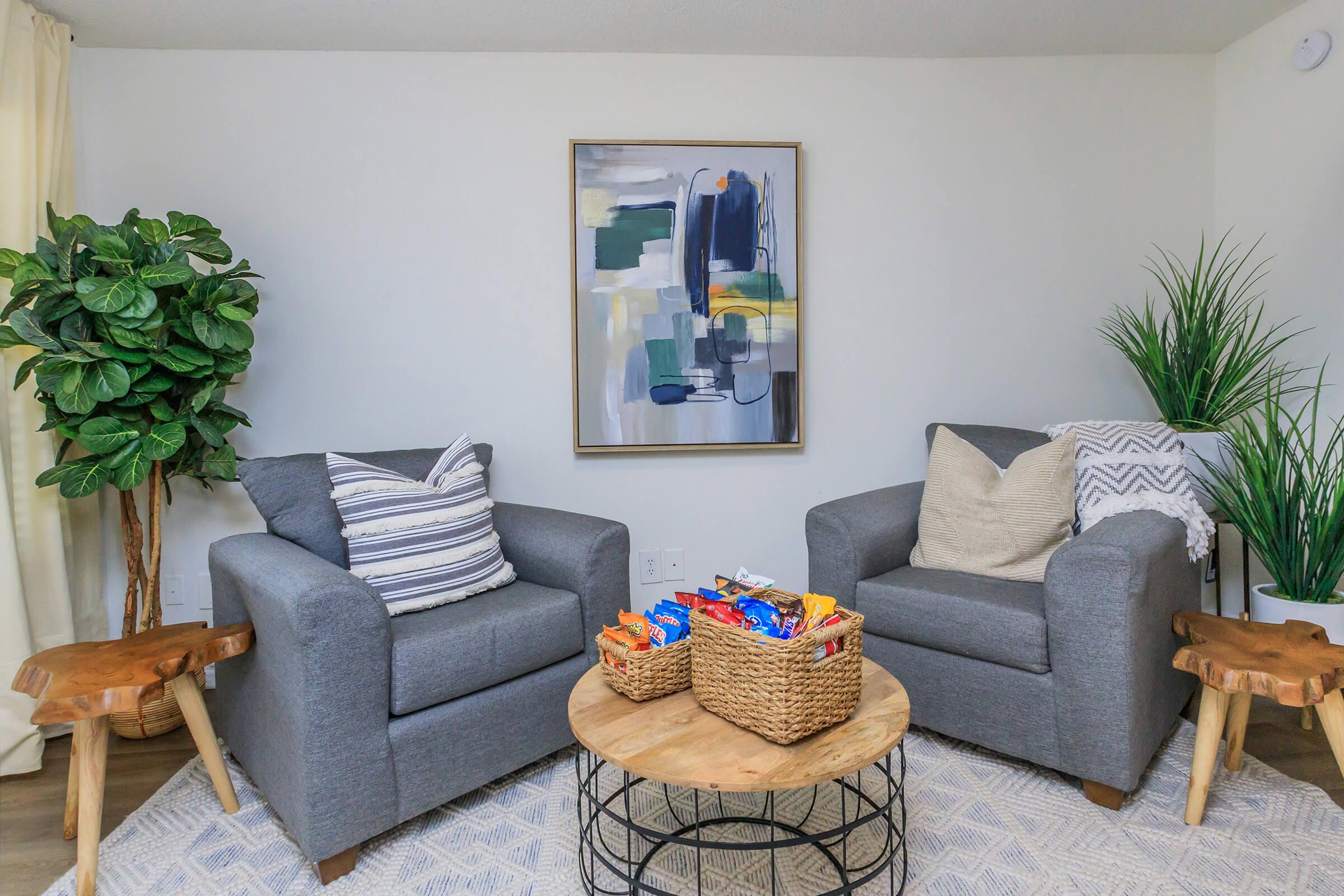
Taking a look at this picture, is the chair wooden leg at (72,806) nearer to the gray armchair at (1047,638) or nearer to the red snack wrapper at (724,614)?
the red snack wrapper at (724,614)

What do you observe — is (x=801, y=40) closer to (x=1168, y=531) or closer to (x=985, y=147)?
(x=985, y=147)

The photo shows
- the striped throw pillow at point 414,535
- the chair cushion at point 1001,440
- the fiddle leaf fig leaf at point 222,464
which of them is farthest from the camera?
the chair cushion at point 1001,440

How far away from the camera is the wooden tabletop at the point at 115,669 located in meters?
1.52

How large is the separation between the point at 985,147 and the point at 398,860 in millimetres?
2996

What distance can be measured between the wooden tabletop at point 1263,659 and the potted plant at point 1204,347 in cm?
81

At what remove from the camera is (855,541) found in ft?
7.27

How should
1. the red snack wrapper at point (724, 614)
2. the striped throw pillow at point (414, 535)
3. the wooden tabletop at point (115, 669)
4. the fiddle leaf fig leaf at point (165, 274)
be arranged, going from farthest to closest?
1. the fiddle leaf fig leaf at point (165, 274)
2. the striped throw pillow at point (414, 535)
3. the wooden tabletop at point (115, 669)
4. the red snack wrapper at point (724, 614)

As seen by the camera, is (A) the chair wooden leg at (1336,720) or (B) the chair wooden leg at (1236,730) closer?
(A) the chair wooden leg at (1336,720)

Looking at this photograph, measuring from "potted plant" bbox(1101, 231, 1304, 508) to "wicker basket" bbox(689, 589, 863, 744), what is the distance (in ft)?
6.00

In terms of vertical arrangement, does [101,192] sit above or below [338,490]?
above

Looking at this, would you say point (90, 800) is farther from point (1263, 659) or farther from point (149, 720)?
point (1263, 659)

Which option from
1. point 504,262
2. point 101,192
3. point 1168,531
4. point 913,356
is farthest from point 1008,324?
point 101,192

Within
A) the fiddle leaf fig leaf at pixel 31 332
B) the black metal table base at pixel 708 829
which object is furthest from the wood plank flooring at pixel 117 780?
the fiddle leaf fig leaf at pixel 31 332

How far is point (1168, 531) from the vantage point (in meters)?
1.89
